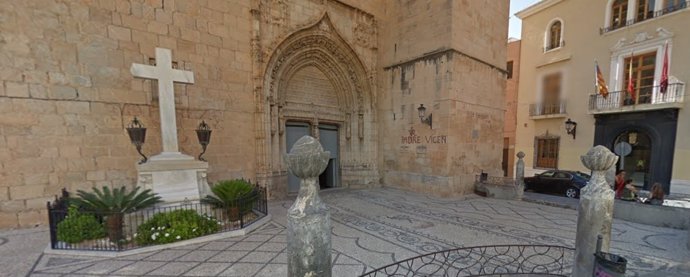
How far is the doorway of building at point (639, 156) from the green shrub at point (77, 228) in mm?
19101

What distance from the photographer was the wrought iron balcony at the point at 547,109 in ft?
46.1

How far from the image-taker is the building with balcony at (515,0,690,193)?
10.6m

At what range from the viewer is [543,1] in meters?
14.8

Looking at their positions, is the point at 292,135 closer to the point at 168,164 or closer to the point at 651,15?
the point at 168,164

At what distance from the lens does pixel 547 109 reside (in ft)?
48.1

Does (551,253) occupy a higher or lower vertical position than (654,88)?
lower

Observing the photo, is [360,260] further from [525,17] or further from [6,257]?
[525,17]

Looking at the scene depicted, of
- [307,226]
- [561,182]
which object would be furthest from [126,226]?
[561,182]

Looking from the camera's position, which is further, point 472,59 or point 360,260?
point 472,59

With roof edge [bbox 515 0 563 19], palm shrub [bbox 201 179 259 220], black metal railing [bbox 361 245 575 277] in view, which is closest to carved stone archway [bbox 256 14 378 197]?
palm shrub [bbox 201 179 259 220]

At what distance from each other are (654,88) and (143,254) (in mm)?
18722

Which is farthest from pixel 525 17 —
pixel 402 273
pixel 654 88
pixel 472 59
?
pixel 402 273

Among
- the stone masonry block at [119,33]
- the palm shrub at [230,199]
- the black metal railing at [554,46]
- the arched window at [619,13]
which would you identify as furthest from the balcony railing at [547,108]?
the stone masonry block at [119,33]

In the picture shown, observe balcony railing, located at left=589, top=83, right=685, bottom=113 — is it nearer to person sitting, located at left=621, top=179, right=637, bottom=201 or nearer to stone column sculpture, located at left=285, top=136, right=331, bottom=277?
person sitting, located at left=621, top=179, right=637, bottom=201
